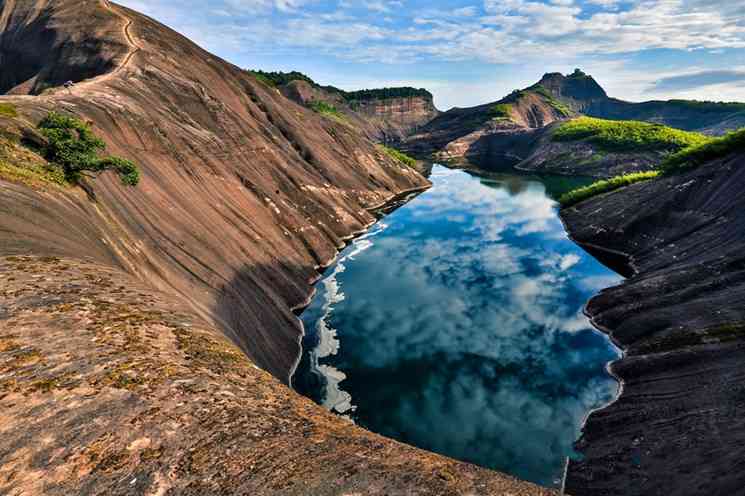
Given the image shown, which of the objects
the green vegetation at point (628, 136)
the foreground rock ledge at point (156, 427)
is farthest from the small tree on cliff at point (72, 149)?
the green vegetation at point (628, 136)

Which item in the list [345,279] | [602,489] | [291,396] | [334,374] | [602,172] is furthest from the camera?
[602,172]

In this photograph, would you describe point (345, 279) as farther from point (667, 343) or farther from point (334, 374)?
point (667, 343)

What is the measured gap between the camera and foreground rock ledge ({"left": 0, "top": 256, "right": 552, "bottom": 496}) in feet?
30.2

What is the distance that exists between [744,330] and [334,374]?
31.4 m

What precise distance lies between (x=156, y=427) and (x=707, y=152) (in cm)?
8723

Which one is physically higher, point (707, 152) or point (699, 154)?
point (707, 152)

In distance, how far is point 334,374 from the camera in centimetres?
3609

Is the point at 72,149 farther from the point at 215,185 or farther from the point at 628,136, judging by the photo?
the point at 628,136

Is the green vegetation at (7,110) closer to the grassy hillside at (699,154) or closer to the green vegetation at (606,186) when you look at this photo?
the grassy hillside at (699,154)

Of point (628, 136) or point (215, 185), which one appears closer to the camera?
point (215, 185)

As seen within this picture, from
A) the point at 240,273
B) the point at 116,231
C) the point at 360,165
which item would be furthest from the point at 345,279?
the point at 360,165

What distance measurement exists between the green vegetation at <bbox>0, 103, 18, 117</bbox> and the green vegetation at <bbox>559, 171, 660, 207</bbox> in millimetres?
98878

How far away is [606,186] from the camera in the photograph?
299 feet

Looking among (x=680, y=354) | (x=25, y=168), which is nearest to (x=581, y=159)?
(x=680, y=354)
